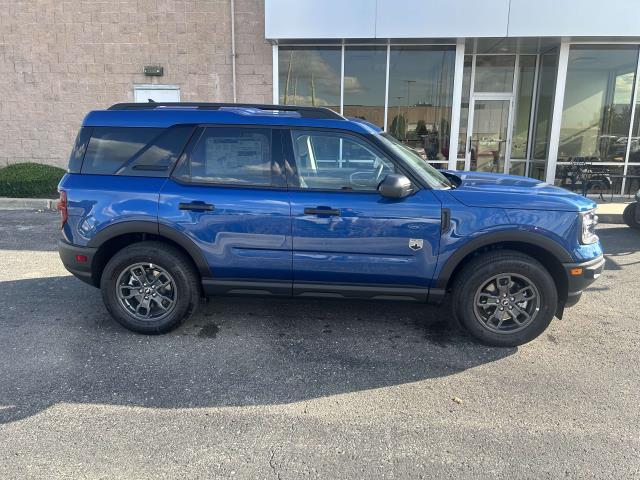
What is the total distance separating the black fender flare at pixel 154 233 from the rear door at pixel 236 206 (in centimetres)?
4

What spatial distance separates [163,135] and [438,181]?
2.33 metres

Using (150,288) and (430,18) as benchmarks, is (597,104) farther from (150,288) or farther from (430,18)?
(150,288)

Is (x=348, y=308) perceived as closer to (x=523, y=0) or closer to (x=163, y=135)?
(x=163, y=135)

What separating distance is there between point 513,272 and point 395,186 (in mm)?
1162

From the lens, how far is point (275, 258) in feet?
12.5

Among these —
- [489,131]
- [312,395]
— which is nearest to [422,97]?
[489,131]

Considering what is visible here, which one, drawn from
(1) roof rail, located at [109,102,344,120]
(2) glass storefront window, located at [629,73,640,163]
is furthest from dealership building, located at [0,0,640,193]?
(1) roof rail, located at [109,102,344,120]

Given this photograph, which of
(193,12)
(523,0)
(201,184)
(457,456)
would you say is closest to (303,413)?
(457,456)

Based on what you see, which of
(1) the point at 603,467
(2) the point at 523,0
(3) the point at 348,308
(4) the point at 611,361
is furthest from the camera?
(2) the point at 523,0

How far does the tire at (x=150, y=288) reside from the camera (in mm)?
3900

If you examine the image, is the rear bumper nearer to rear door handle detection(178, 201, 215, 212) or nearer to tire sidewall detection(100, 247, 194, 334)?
tire sidewall detection(100, 247, 194, 334)

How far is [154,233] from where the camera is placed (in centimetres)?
386

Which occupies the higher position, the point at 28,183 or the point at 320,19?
the point at 320,19

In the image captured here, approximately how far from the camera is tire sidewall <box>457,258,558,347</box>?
11.9 ft
